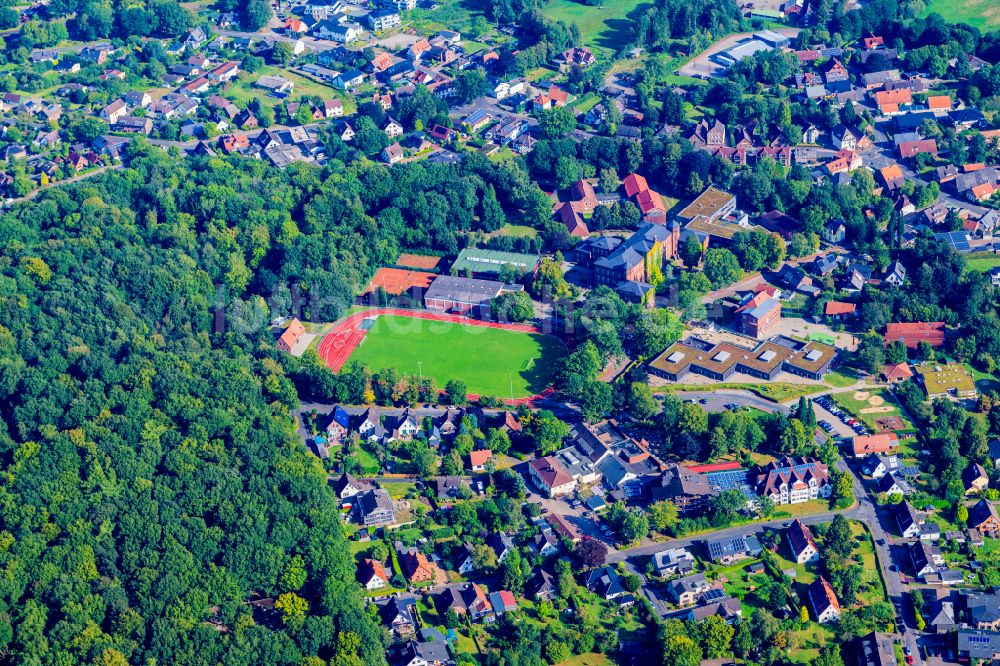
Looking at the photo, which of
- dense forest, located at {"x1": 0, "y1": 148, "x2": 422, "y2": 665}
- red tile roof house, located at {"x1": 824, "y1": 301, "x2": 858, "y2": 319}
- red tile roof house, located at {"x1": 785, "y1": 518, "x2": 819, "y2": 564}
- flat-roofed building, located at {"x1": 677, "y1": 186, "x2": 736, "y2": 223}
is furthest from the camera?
flat-roofed building, located at {"x1": 677, "y1": 186, "x2": 736, "y2": 223}

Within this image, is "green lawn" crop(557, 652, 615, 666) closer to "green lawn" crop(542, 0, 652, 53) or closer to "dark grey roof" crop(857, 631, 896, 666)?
"dark grey roof" crop(857, 631, 896, 666)

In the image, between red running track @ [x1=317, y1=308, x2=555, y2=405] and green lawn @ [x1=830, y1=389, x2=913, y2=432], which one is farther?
red running track @ [x1=317, y1=308, x2=555, y2=405]

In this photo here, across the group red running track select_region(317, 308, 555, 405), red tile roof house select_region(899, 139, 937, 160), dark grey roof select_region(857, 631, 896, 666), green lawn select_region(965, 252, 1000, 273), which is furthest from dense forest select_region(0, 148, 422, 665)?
red tile roof house select_region(899, 139, 937, 160)

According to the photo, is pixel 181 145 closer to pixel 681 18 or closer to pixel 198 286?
pixel 198 286

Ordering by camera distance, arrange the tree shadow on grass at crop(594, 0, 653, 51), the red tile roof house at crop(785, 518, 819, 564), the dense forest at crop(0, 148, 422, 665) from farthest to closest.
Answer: the tree shadow on grass at crop(594, 0, 653, 51)
the red tile roof house at crop(785, 518, 819, 564)
the dense forest at crop(0, 148, 422, 665)

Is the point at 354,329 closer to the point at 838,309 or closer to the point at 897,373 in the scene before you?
the point at 838,309

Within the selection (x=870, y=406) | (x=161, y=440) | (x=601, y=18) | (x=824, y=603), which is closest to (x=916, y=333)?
(x=870, y=406)
